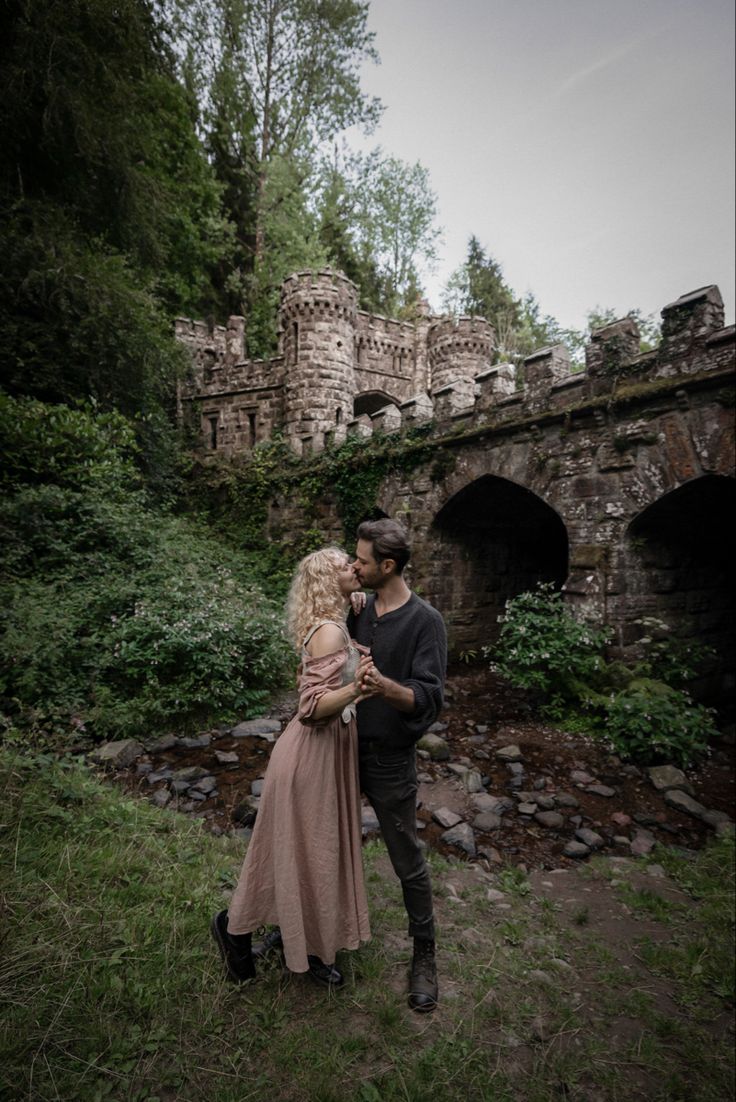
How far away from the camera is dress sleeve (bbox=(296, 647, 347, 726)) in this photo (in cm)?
197

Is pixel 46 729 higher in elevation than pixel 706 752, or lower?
higher

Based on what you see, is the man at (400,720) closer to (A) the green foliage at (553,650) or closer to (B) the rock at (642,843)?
(B) the rock at (642,843)

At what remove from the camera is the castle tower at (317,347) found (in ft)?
47.8

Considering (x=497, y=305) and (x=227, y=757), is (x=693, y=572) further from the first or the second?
(x=497, y=305)

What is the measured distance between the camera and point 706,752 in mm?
5242

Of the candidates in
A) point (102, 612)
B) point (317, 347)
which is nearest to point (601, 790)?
point (102, 612)

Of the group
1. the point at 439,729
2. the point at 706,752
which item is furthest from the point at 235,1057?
the point at 706,752

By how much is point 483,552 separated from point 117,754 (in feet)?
21.5

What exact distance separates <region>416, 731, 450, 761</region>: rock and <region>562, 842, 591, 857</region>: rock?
5.36 feet

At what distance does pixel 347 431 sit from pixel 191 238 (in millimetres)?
11763

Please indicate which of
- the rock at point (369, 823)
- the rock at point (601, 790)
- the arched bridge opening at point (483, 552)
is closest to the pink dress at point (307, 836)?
the rock at point (369, 823)

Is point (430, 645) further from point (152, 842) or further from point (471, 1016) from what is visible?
point (152, 842)

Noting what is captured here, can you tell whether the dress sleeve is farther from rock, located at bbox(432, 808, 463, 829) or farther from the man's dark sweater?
rock, located at bbox(432, 808, 463, 829)

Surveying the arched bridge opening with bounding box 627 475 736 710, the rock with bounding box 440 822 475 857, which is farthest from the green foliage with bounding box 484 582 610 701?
the rock with bounding box 440 822 475 857
